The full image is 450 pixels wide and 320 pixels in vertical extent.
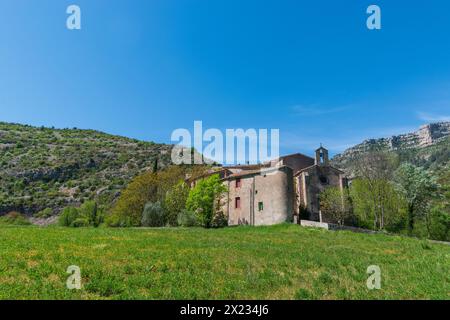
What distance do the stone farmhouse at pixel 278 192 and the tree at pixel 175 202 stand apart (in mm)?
6638

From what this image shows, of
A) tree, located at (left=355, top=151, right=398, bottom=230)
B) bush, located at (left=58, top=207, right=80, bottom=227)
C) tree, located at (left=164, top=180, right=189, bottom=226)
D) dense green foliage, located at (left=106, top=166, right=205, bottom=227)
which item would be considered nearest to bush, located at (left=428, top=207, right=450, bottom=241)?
tree, located at (left=355, top=151, right=398, bottom=230)

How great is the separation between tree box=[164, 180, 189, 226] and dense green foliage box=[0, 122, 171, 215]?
32.5 meters

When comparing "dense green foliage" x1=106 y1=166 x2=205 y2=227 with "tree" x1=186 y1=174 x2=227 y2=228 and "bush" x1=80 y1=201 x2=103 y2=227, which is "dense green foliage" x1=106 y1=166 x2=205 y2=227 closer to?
"bush" x1=80 y1=201 x2=103 y2=227

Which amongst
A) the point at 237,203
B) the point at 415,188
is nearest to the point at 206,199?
the point at 237,203

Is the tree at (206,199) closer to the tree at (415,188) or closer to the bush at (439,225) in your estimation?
the tree at (415,188)

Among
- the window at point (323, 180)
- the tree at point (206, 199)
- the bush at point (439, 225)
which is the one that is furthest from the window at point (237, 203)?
the bush at point (439, 225)

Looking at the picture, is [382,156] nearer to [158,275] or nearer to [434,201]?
[434,201]

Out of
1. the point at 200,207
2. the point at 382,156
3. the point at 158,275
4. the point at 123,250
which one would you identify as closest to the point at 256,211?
the point at 200,207

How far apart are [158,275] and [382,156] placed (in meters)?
45.3

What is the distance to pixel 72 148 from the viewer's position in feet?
362

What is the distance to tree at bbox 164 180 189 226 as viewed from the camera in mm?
50469

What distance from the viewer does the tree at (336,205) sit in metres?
46.4

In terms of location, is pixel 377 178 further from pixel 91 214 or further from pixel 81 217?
pixel 81 217

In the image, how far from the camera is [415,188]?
4541cm
